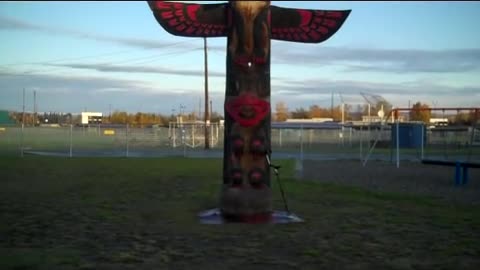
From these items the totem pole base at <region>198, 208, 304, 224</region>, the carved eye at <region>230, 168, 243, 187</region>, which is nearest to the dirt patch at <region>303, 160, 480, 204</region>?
the totem pole base at <region>198, 208, 304, 224</region>

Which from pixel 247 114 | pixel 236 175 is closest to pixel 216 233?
pixel 236 175

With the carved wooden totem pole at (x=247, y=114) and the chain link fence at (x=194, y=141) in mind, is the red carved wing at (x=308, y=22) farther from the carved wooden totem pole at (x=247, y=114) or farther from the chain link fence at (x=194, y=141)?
the chain link fence at (x=194, y=141)

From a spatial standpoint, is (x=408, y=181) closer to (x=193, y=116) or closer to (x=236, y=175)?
(x=236, y=175)

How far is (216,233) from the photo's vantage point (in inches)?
349

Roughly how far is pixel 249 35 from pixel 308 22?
1334mm

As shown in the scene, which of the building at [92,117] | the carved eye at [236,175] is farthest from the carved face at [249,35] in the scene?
the building at [92,117]

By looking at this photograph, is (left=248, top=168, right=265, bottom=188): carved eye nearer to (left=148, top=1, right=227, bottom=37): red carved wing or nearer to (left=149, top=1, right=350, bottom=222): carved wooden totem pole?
(left=149, top=1, right=350, bottom=222): carved wooden totem pole

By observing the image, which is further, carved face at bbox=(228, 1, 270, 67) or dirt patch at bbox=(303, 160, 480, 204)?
dirt patch at bbox=(303, 160, 480, 204)

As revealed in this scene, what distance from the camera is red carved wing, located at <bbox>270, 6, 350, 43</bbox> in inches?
425

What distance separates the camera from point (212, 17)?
10562mm

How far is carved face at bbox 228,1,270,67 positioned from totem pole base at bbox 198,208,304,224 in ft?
8.02

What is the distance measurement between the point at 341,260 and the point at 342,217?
344cm

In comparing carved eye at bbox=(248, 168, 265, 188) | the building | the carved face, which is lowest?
carved eye at bbox=(248, 168, 265, 188)

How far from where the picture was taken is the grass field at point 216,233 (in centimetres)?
713
